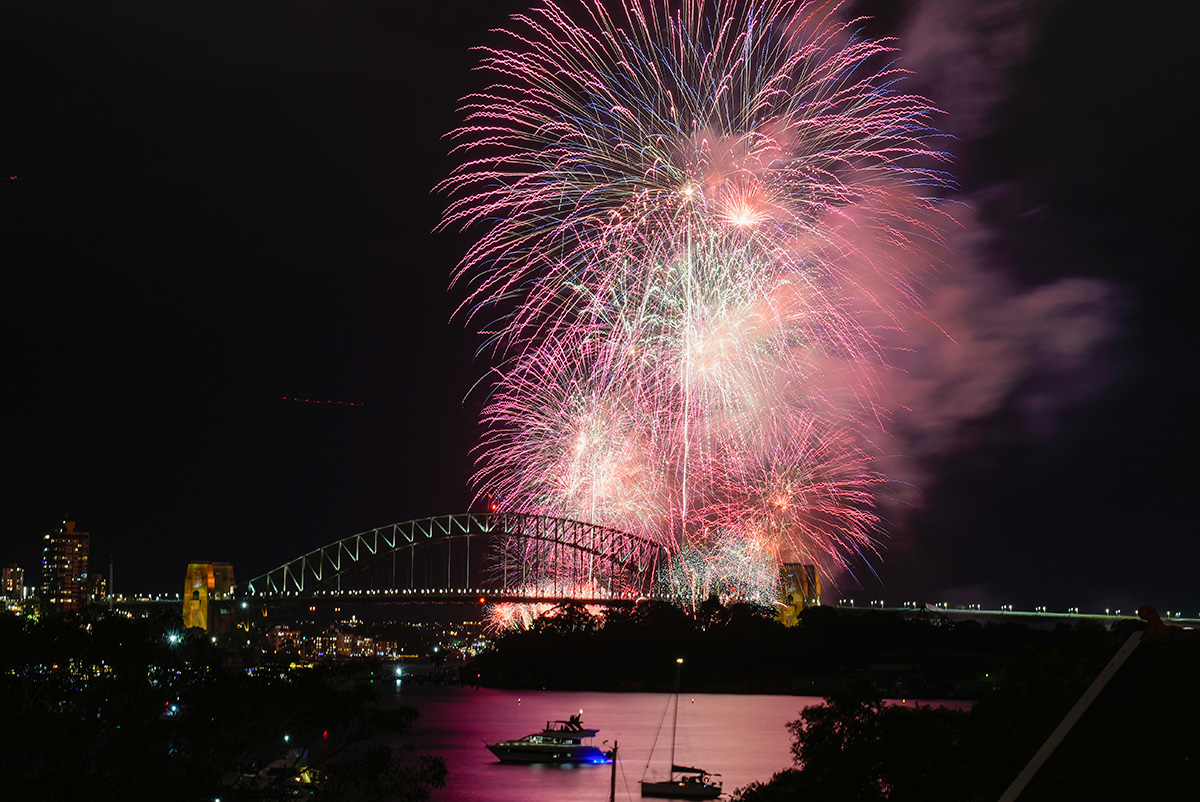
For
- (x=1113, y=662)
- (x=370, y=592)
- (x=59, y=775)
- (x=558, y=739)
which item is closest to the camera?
(x=1113, y=662)

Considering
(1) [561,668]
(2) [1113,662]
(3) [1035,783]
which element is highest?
(2) [1113,662]

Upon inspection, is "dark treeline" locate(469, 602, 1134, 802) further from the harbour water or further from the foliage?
the foliage

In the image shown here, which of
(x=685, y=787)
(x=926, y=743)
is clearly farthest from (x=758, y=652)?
(x=926, y=743)

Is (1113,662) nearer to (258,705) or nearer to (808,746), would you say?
(258,705)

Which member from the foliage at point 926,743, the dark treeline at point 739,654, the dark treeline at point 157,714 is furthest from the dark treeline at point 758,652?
the dark treeline at point 157,714

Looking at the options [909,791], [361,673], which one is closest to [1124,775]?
[909,791]

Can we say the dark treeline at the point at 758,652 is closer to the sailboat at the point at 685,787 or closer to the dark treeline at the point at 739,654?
the dark treeline at the point at 739,654
